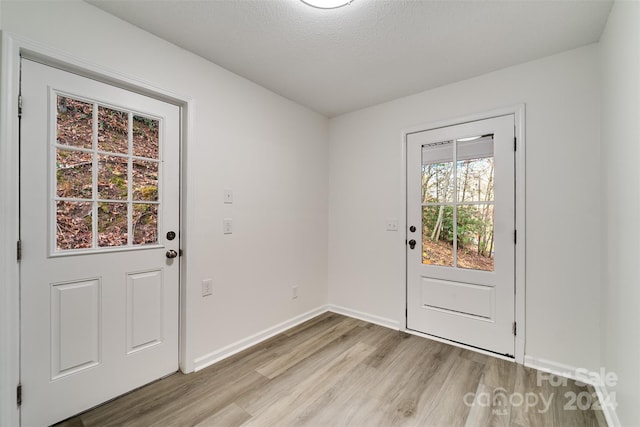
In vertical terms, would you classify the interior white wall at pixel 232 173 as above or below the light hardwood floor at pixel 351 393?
above

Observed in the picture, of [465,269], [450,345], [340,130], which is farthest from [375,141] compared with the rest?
[450,345]

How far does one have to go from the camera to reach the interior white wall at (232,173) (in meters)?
1.65

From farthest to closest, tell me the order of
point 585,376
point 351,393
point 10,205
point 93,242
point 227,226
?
point 227,226 → point 585,376 → point 351,393 → point 93,242 → point 10,205

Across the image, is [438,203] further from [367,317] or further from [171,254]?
[171,254]

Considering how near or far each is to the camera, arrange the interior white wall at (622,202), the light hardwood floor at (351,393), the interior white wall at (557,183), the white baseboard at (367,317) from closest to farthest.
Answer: the interior white wall at (622,202)
the light hardwood floor at (351,393)
the interior white wall at (557,183)
the white baseboard at (367,317)

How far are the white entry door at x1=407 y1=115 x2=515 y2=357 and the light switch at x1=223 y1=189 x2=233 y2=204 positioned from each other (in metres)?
1.70

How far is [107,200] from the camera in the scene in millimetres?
1747

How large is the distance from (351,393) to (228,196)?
1.73 meters

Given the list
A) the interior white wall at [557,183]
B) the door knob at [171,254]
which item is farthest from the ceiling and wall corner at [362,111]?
the door knob at [171,254]

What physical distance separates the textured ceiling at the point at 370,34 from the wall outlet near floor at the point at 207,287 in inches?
68.6

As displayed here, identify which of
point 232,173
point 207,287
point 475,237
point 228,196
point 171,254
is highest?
point 232,173

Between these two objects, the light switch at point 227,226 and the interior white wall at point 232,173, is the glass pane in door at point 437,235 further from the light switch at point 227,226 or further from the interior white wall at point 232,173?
the light switch at point 227,226

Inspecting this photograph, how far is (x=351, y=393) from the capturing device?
1.87 m

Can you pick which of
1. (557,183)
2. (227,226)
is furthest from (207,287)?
(557,183)
